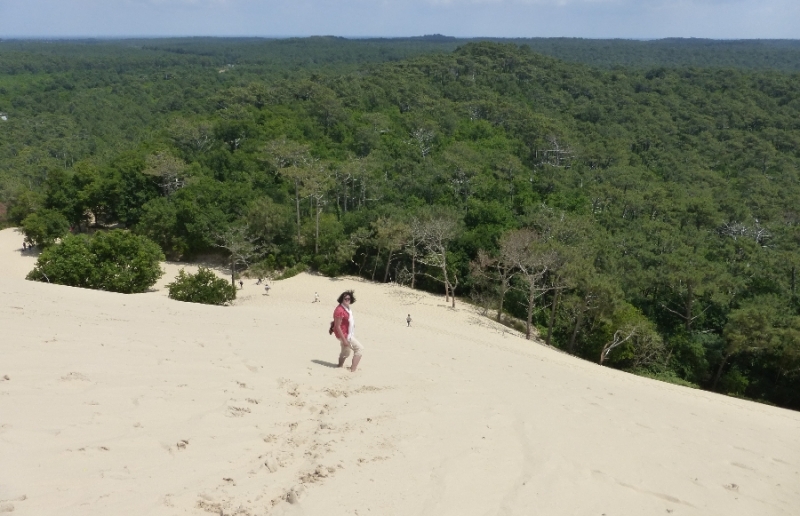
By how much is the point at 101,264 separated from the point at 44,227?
15352 millimetres

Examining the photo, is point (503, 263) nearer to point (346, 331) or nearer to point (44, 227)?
point (346, 331)

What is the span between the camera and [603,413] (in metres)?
8.73

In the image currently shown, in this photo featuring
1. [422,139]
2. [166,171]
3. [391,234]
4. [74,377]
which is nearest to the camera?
[74,377]

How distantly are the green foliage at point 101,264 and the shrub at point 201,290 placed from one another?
1932 millimetres

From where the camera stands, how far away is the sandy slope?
453 centimetres

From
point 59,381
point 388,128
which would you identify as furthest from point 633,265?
point 388,128

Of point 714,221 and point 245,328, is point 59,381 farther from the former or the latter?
point 714,221

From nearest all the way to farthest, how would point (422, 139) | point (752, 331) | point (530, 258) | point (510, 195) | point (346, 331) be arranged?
1. point (346, 331)
2. point (752, 331)
3. point (530, 258)
4. point (510, 195)
5. point (422, 139)

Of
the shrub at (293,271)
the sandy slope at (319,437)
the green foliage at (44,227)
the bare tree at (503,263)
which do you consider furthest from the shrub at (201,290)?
the green foliage at (44,227)

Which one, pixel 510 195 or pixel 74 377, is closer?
pixel 74 377

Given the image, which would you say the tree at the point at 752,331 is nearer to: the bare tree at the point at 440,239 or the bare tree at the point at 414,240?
the bare tree at the point at 440,239

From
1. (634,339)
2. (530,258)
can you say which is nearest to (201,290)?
(530,258)

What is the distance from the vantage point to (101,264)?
21453 millimetres

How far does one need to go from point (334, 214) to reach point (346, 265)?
5941 mm
